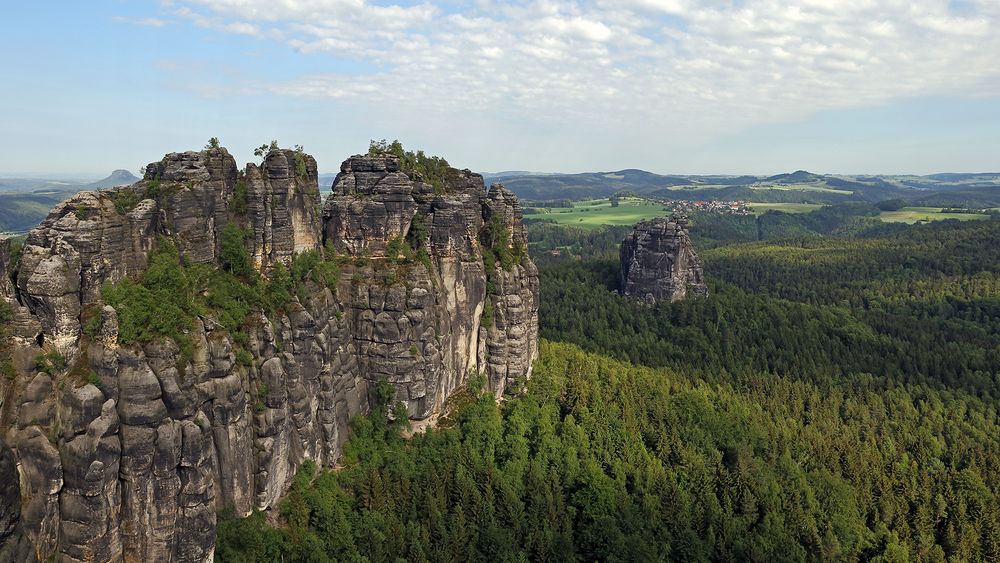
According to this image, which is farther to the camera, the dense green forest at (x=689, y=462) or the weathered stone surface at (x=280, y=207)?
the dense green forest at (x=689, y=462)

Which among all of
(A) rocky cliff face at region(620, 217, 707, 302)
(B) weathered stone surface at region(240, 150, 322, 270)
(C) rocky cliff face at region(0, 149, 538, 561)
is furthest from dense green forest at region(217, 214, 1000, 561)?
(B) weathered stone surface at region(240, 150, 322, 270)

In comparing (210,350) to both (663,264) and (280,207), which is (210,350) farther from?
(663,264)

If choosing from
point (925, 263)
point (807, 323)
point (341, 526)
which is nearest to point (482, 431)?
point (341, 526)

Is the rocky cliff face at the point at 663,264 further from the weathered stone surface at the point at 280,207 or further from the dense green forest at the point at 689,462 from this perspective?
the weathered stone surface at the point at 280,207

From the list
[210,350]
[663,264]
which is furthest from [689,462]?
[663,264]

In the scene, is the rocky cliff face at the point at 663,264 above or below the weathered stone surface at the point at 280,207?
below

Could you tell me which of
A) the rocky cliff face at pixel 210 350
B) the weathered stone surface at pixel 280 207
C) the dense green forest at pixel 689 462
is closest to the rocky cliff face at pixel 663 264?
the dense green forest at pixel 689 462

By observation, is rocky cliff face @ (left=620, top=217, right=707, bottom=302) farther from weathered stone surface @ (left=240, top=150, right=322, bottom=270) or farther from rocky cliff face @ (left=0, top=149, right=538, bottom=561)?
weathered stone surface @ (left=240, top=150, right=322, bottom=270)
